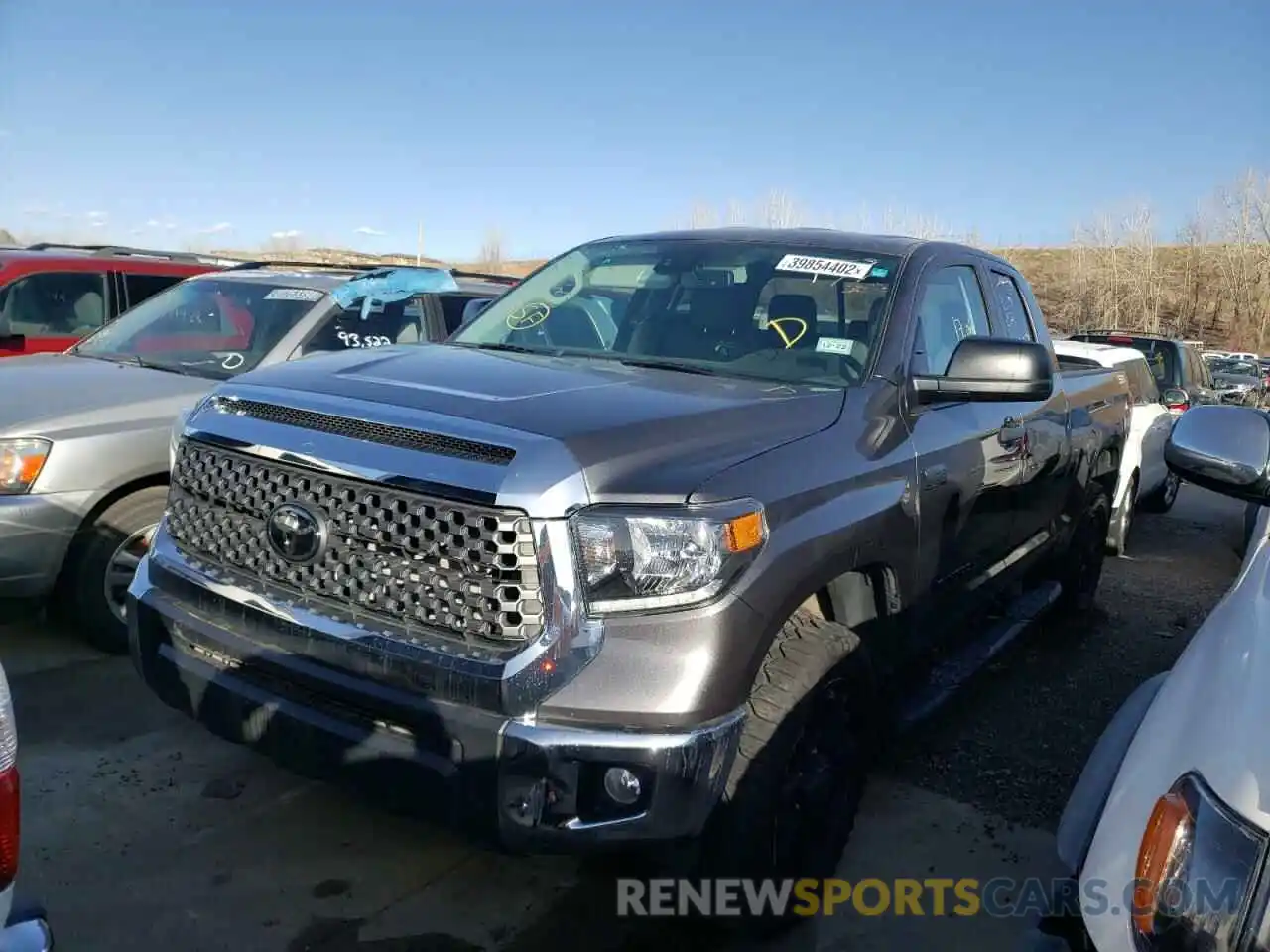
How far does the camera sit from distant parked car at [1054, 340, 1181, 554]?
7.93 m

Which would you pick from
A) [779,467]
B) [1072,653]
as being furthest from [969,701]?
[779,467]

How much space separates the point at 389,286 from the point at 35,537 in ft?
8.16

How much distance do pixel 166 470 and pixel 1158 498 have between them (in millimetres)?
9485

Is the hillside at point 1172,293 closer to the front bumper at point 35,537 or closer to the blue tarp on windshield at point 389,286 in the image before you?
the blue tarp on windshield at point 389,286

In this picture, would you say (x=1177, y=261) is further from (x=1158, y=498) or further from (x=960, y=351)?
(x=960, y=351)

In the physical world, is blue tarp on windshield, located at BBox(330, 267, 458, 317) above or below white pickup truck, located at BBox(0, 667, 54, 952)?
above

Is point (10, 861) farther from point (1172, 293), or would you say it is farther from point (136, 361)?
point (1172, 293)

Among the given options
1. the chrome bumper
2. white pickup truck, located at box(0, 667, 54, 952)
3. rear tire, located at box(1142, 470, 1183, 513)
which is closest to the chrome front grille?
the chrome bumper

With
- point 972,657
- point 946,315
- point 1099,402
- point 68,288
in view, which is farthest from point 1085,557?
point 68,288

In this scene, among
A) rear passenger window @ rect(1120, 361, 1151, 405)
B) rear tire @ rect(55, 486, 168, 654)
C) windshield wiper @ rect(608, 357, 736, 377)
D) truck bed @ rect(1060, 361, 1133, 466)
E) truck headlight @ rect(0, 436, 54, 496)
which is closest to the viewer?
windshield wiper @ rect(608, 357, 736, 377)

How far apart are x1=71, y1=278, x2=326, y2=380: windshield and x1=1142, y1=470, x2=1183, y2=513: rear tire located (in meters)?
8.40

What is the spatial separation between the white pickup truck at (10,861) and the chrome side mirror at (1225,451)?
8.43 ft

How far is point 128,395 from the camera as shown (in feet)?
15.5

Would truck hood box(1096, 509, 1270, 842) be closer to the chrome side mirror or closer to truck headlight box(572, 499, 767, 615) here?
the chrome side mirror
